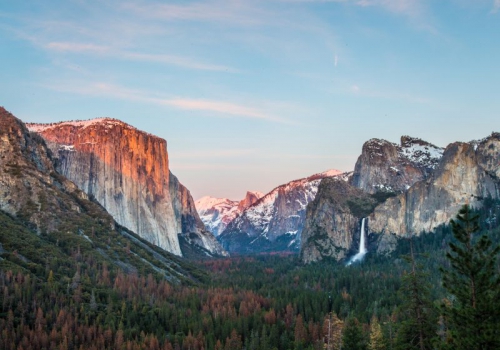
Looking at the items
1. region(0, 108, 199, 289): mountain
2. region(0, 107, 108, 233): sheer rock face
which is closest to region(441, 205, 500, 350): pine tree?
region(0, 108, 199, 289): mountain

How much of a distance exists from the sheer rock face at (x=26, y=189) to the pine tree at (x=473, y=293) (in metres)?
156

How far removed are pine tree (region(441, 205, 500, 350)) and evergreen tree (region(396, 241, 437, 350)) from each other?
9558mm

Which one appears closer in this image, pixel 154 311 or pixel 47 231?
pixel 154 311

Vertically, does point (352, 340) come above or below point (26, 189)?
below

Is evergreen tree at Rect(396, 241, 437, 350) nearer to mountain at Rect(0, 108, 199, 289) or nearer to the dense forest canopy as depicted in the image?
the dense forest canopy

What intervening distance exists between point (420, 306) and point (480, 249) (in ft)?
39.8

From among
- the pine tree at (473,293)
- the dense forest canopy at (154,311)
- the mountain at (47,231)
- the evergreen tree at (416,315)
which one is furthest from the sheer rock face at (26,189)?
the pine tree at (473,293)

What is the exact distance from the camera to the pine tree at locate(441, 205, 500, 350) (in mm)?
31002

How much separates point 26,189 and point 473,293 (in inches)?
6748

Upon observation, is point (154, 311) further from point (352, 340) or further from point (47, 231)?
point (352, 340)

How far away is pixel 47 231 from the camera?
167 meters

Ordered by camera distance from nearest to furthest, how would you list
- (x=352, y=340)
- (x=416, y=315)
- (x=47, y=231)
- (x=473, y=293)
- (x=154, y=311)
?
1. (x=473, y=293)
2. (x=416, y=315)
3. (x=352, y=340)
4. (x=154, y=311)
5. (x=47, y=231)

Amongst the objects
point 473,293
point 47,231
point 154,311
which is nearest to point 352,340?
point 473,293

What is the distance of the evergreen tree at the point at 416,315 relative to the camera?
43.6m
